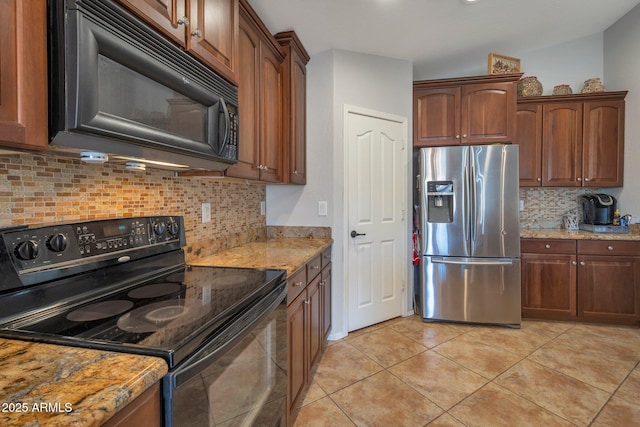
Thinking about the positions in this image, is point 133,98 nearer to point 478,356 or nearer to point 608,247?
Answer: point 478,356

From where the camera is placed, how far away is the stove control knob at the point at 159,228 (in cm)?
137

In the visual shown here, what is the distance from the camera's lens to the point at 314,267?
6.68 feet

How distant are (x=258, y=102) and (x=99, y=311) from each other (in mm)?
1411

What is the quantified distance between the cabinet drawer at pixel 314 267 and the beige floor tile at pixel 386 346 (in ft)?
2.76

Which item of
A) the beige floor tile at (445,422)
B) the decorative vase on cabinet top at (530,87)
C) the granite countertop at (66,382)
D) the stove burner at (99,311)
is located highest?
the decorative vase on cabinet top at (530,87)

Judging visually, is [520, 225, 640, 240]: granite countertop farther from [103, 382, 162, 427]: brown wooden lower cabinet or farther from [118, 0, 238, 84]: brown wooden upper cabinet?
[103, 382, 162, 427]: brown wooden lower cabinet

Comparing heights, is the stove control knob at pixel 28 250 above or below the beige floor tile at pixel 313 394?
above

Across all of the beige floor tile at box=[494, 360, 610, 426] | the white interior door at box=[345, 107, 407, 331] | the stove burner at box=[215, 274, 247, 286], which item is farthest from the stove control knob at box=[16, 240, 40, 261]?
the beige floor tile at box=[494, 360, 610, 426]

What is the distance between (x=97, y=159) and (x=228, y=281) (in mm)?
→ 637

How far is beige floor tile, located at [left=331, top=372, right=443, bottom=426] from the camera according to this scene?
5.59 ft

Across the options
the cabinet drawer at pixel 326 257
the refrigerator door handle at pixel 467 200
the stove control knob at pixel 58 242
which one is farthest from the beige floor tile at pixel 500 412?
the stove control knob at pixel 58 242

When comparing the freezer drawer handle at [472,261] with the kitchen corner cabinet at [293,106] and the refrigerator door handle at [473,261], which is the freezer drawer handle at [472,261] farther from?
the kitchen corner cabinet at [293,106]

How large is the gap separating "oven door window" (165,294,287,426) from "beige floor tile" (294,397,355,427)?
1.01 feet

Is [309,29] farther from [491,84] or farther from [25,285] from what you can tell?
[25,285]
